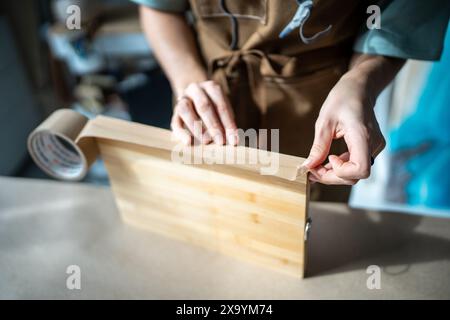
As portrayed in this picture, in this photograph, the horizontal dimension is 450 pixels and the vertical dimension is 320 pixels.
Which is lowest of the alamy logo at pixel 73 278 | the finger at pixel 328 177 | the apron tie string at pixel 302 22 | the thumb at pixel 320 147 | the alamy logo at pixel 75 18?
the alamy logo at pixel 73 278

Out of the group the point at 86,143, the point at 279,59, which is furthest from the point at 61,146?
the point at 279,59

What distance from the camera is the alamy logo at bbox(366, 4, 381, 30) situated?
50 centimetres

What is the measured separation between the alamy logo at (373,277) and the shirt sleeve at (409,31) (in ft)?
0.91

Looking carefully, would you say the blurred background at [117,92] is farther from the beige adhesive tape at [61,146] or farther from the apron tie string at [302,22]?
the apron tie string at [302,22]

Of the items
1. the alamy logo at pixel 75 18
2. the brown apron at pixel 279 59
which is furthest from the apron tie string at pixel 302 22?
the alamy logo at pixel 75 18

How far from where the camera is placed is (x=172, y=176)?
538 mm

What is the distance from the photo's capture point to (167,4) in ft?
2.04

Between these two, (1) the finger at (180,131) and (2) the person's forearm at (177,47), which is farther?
(2) the person's forearm at (177,47)

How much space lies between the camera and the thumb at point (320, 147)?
0.44 metres

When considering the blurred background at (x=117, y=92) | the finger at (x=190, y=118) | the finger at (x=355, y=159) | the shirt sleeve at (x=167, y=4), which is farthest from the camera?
the blurred background at (x=117, y=92)

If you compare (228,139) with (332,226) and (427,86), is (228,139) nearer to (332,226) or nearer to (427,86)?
(332,226)

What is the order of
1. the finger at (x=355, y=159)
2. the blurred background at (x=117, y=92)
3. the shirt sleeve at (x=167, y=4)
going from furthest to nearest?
the blurred background at (x=117, y=92), the shirt sleeve at (x=167, y=4), the finger at (x=355, y=159)

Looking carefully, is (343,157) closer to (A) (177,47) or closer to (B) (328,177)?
(B) (328,177)

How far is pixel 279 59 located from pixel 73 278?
0.40m
